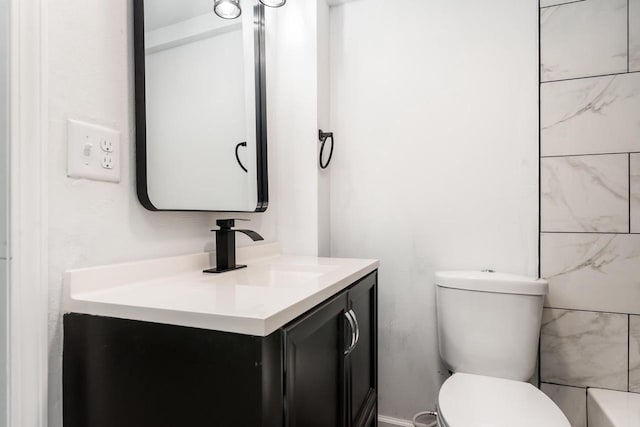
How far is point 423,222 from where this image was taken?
169 centimetres

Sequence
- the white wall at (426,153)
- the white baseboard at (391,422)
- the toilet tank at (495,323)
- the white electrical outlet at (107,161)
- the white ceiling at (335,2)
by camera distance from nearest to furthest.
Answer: the white electrical outlet at (107,161)
the toilet tank at (495,323)
the white wall at (426,153)
the white baseboard at (391,422)
the white ceiling at (335,2)

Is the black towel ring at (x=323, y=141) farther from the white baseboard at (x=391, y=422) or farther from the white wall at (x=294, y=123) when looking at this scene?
the white baseboard at (x=391, y=422)

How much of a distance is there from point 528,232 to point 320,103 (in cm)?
104

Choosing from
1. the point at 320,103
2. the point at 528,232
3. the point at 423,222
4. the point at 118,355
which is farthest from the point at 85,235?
the point at 528,232

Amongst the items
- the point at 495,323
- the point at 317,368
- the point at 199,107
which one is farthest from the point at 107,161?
the point at 495,323

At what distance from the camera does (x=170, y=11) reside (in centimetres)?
108

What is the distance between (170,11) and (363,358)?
122 centimetres

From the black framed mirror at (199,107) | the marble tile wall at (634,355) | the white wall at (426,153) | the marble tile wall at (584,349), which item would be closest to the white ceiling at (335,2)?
the white wall at (426,153)

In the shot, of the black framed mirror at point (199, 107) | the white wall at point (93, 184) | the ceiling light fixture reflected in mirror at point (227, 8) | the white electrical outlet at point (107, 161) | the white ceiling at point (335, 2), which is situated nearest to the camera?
the white wall at point (93, 184)

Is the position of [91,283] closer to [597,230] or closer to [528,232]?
[528,232]

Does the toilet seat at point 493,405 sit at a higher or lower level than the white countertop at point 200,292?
lower

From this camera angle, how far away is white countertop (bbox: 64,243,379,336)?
660 millimetres

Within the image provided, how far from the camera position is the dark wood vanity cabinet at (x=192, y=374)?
636mm

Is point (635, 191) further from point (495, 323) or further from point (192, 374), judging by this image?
point (192, 374)
